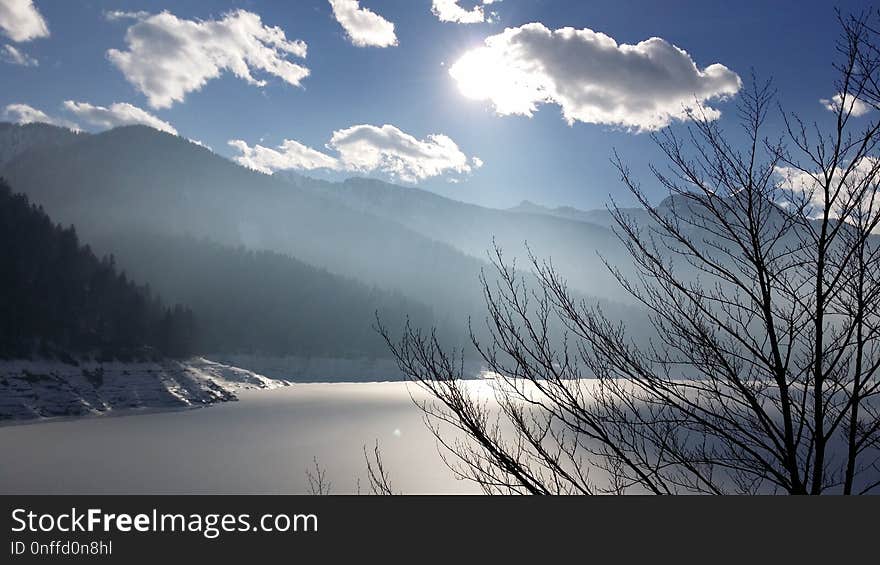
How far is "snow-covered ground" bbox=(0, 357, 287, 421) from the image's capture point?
60625mm

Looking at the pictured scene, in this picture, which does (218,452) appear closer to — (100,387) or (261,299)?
(100,387)

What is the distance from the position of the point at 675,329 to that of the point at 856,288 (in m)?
1.63

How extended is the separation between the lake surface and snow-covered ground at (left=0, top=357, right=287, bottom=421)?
184 inches

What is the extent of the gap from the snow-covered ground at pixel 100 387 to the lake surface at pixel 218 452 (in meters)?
4.68

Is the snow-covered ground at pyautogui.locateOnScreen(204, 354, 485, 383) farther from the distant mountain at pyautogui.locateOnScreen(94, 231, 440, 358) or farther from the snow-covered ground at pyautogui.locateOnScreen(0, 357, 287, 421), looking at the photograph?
the snow-covered ground at pyautogui.locateOnScreen(0, 357, 287, 421)

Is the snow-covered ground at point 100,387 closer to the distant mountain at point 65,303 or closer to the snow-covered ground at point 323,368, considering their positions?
the distant mountain at point 65,303

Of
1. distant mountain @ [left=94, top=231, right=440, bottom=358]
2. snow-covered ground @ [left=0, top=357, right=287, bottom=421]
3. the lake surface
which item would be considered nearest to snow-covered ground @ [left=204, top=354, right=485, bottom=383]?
distant mountain @ [left=94, top=231, right=440, bottom=358]

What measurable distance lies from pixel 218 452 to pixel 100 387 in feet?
128

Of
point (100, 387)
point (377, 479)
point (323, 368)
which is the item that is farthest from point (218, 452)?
point (323, 368)

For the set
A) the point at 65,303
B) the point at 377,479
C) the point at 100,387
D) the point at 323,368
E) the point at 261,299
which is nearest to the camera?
the point at 377,479

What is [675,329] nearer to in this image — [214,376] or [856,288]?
[856,288]

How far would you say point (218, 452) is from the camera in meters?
42.8

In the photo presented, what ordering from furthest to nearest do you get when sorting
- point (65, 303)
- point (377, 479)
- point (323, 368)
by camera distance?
point (323, 368) < point (65, 303) < point (377, 479)

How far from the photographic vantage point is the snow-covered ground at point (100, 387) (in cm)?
6062
